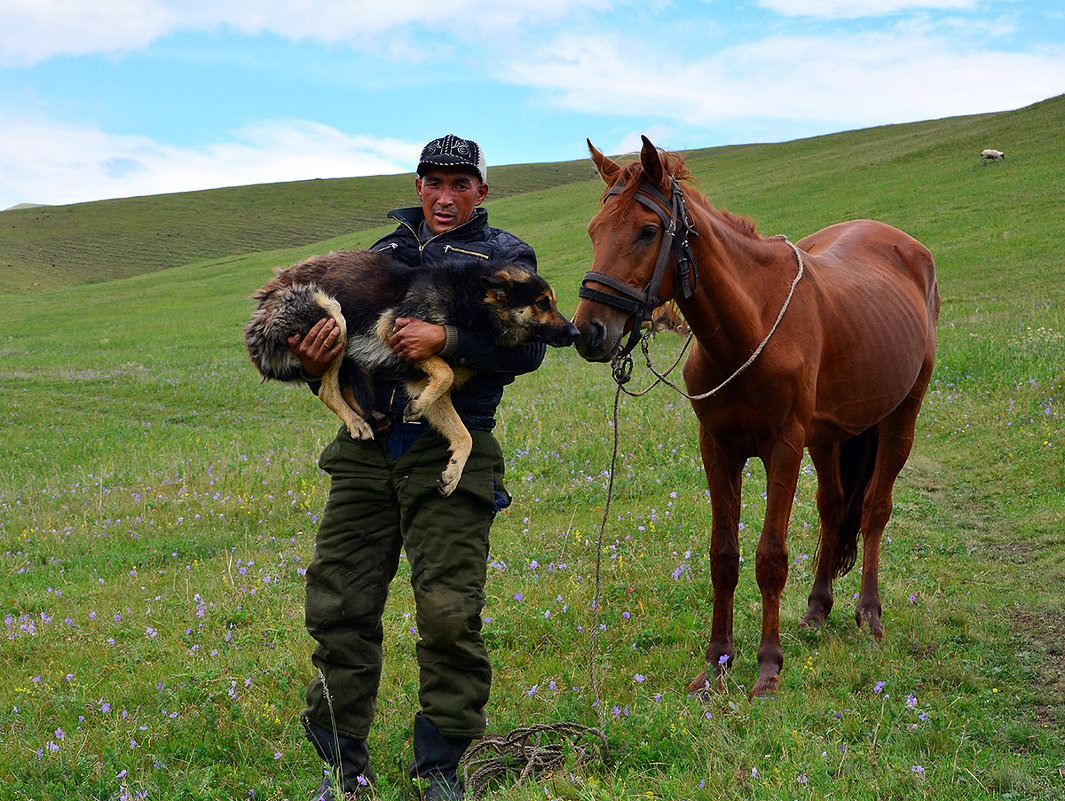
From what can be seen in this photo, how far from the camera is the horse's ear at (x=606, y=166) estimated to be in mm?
4711

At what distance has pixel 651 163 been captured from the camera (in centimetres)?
446

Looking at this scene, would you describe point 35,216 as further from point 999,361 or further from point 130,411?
point 999,361

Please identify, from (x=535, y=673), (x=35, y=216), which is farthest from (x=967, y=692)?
(x=35, y=216)

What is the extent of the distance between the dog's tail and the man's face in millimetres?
737

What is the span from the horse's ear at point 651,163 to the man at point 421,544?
91cm

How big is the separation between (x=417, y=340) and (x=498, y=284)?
1.87 ft

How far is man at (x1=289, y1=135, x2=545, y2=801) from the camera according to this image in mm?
3936

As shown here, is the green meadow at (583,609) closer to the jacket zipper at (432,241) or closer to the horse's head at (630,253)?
the horse's head at (630,253)

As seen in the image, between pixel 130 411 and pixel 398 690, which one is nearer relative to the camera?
pixel 398 690

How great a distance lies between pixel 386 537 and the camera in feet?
13.9

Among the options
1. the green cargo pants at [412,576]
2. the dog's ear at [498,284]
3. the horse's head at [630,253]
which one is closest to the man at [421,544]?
the green cargo pants at [412,576]

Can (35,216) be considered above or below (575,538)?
above

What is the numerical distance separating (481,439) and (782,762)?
6.92ft

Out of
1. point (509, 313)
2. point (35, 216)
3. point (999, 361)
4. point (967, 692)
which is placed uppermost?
point (35, 216)
